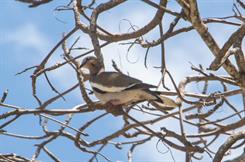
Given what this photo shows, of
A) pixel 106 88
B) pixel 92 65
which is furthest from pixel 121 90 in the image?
pixel 92 65

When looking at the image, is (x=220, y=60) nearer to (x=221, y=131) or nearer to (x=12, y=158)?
(x=221, y=131)

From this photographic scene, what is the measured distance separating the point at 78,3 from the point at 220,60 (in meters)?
1.25

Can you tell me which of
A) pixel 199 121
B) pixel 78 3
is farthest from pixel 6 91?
pixel 199 121

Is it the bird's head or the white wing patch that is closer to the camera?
the white wing patch

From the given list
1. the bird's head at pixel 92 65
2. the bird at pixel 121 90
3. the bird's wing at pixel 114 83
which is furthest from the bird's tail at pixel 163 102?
the bird's head at pixel 92 65

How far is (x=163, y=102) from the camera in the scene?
3.89 meters

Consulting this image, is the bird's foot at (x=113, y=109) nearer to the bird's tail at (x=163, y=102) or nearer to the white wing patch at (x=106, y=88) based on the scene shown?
the bird's tail at (x=163, y=102)

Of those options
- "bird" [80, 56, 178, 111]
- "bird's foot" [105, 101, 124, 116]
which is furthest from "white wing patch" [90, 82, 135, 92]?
"bird's foot" [105, 101, 124, 116]

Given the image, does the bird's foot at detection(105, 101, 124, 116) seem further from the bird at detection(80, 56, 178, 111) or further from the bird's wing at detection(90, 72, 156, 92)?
the bird's wing at detection(90, 72, 156, 92)

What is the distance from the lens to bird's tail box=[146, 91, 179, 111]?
3.79 metres

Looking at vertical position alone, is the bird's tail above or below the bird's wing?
below

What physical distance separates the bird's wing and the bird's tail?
19cm

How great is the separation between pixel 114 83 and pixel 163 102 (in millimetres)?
682

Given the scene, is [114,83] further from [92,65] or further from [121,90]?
[92,65]
